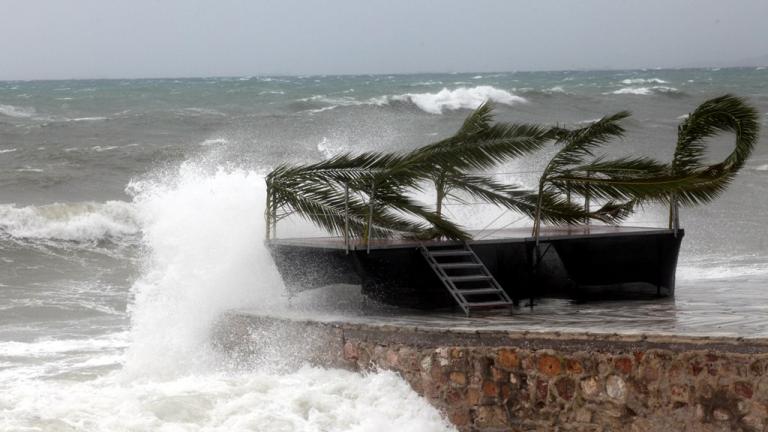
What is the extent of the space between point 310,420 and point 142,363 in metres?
2.99

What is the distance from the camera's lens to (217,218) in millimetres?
14266

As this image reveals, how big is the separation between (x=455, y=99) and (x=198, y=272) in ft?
161

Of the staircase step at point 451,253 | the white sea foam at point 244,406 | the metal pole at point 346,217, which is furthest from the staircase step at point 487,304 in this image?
the white sea foam at point 244,406

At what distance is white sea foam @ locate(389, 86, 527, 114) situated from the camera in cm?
5934

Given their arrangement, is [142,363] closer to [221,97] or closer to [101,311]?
[101,311]

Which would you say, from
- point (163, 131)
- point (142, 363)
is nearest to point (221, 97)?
point (163, 131)

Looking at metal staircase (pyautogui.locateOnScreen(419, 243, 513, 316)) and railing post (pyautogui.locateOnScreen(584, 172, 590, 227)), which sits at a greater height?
railing post (pyautogui.locateOnScreen(584, 172, 590, 227))

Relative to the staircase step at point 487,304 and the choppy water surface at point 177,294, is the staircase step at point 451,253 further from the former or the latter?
the choppy water surface at point 177,294

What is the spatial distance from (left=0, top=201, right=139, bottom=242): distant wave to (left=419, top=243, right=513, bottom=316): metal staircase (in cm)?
1372

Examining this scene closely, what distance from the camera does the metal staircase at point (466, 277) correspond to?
11188mm

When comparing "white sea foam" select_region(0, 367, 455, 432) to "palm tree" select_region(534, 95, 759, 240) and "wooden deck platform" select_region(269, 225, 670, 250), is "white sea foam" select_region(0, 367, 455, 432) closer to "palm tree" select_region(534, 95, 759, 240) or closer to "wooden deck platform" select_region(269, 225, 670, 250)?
"wooden deck platform" select_region(269, 225, 670, 250)

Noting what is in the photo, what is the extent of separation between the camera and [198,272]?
13367 mm

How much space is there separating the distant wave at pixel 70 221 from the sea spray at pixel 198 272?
351 inches

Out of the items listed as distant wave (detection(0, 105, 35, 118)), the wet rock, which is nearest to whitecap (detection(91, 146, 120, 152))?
distant wave (detection(0, 105, 35, 118))
